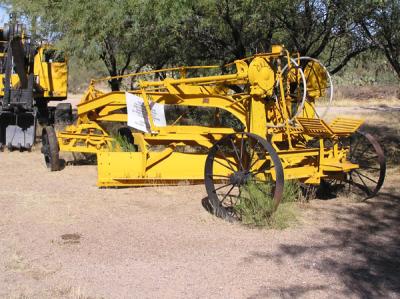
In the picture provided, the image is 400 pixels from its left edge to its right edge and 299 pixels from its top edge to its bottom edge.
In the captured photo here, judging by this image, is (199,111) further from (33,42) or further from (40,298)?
(40,298)

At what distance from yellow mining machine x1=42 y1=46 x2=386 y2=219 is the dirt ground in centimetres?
36

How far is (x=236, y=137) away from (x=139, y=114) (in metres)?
1.73

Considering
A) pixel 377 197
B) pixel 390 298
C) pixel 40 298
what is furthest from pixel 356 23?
pixel 40 298

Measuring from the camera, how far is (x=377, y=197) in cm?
858

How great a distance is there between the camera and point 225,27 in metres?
11.4

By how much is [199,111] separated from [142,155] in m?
8.47

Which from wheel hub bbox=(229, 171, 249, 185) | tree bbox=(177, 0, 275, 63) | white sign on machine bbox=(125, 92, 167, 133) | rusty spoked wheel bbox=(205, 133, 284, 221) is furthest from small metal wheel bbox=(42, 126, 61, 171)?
wheel hub bbox=(229, 171, 249, 185)

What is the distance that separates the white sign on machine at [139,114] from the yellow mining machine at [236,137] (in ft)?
0.05

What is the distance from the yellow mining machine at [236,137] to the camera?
7.62 metres

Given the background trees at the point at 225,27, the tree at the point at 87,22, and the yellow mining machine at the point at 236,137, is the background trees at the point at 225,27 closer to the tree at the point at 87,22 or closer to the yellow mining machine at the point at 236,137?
the tree at the point at 87,22

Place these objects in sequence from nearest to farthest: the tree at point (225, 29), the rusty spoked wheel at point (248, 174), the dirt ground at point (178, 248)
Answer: the dirt ground at point (178, 248) → the rusty spoked wheel at point (248, 174) → the tree at point (225, 29)

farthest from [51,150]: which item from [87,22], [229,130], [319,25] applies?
[319,25]

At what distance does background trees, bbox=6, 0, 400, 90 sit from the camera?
32.1ft

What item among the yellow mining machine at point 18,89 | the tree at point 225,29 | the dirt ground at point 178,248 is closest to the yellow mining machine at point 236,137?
the dirt ground at point 178,248
